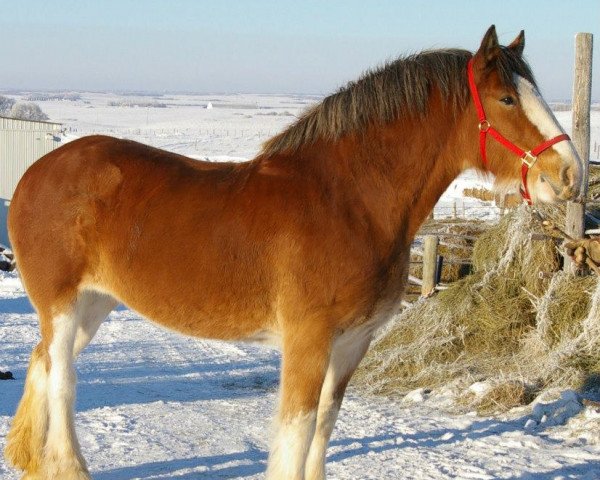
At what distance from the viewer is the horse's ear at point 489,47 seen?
3.54m

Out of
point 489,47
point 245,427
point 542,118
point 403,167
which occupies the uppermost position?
point 489,47

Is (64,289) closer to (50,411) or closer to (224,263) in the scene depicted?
(50,411)

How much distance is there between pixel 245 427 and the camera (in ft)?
18.8

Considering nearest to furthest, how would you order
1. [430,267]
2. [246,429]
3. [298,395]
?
[298,395] → [246,429] → [430,267]

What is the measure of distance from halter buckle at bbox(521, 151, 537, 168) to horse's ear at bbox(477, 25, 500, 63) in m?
0.48

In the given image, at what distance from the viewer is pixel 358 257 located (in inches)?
145

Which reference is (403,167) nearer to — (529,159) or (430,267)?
(529,159)

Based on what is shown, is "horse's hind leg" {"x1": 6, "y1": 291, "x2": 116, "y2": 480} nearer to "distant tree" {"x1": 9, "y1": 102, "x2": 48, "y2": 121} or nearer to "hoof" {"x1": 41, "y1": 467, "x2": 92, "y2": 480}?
"hoof" {"x1": 41, "y1": 467, "x2": 92, "y2": 480}

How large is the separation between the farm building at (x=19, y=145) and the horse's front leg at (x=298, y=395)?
1468 centimetres

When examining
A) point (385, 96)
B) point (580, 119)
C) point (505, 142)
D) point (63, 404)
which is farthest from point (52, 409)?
point (580, 119)

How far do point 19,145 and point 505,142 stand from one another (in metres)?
15.7

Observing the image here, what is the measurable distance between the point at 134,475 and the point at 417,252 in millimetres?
6227

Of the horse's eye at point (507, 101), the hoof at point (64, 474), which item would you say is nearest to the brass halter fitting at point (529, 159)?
the horse's eye at point (507, 101)

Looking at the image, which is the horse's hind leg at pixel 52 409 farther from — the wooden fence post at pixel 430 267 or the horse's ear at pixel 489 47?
the wooden fence post at pixel 430 267
